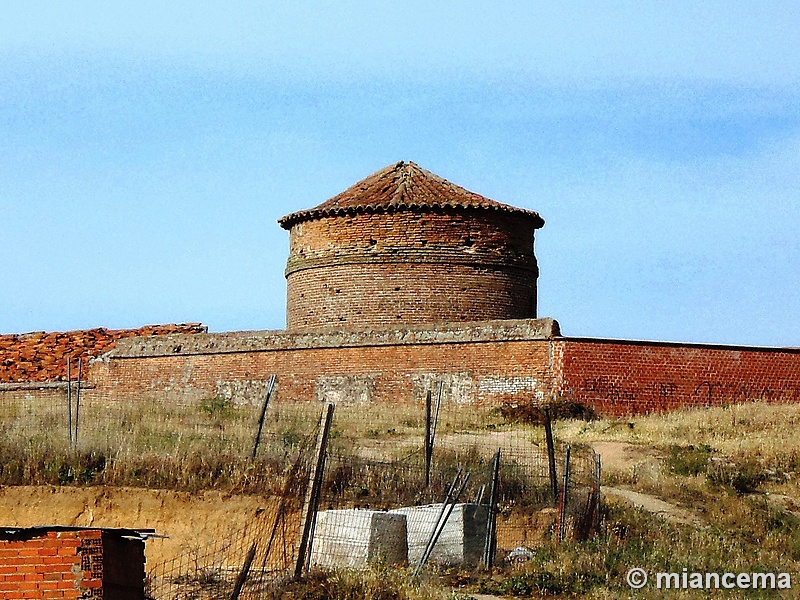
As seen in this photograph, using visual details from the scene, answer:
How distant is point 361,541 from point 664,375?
12.7m

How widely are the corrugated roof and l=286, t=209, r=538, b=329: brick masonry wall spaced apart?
17 centimetres

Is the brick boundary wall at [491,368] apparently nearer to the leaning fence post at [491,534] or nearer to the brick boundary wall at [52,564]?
the leaning fence post at [491,534]

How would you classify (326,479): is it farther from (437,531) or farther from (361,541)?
(437,531)

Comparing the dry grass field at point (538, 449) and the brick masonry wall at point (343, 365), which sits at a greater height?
the brick masonry wall at point (343, 365)

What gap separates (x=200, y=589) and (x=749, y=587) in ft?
18.3

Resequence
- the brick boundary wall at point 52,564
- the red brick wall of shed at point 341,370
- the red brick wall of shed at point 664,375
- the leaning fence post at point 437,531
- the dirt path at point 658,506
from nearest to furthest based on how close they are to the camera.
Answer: the brick boundary wall at point 52,564 → the leaning fence post at point 437,531 → the dirt path at point 658,506 → the red brick wall of shed at point 664,375 → the red brick wall of shed at point 341,370

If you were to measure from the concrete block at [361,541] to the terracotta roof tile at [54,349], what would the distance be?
1738 cm

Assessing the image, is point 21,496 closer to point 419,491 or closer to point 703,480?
point 419,491

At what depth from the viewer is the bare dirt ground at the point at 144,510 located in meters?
17.1

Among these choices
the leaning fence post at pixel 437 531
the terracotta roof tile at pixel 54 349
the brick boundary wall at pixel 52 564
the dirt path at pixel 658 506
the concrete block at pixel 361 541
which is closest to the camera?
the brick boundary wall at pixel 52 564

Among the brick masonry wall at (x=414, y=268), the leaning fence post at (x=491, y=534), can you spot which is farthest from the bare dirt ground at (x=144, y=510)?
the brick masonry wall at (x=414, y=268)

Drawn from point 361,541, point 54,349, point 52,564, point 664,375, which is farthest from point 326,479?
point 54,349

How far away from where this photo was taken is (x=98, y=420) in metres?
22.0

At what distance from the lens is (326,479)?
17406 millimetres
